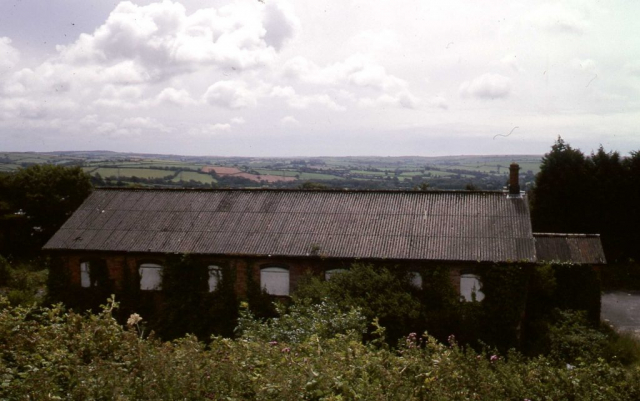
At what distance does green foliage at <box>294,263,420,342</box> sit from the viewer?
17.0 m

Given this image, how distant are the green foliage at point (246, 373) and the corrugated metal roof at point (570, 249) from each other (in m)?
13.1

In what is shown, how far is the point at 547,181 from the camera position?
36000 millimetres

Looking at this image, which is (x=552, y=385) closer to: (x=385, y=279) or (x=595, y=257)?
(x=385, y=279)

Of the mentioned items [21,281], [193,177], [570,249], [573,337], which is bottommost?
[21,281]

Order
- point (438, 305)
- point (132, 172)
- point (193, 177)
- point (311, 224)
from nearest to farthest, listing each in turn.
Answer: point (438, 305)
point (311, 224)
point (132, 172)
point (193, 177)

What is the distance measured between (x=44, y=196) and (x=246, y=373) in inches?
1444

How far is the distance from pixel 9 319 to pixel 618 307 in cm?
2721

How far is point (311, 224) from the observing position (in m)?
21.4

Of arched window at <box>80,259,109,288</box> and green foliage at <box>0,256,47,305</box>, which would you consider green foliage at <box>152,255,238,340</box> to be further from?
green foliage at <box>0,256,47,305</box>

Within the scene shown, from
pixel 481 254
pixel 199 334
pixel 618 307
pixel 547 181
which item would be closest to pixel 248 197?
pixel 199 334

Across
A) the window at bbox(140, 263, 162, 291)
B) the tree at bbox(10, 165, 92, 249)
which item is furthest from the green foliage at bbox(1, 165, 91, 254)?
the window at bbox(140, 263, 162, 291)

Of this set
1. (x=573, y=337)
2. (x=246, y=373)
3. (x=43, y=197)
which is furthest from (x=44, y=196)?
(x=246, y=373)

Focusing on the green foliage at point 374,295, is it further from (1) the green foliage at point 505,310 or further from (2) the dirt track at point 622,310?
(2) the dirt track at point 622,310

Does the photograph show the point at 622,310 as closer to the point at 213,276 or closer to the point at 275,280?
the point at 275,280
